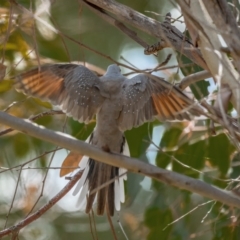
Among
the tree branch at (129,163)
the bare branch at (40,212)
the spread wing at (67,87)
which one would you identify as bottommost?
the tree branch at (129,163)

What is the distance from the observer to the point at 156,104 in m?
1.96

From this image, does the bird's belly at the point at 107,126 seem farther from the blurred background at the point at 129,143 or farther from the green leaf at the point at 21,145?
the green leaf at the point at 21,145

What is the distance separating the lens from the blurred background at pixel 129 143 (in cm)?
245

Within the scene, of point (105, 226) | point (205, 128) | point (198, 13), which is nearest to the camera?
point (198, 13)

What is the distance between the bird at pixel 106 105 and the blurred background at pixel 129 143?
195mm

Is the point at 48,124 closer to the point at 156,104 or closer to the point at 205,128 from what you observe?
the point at 205,128

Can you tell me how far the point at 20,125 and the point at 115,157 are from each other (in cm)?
21

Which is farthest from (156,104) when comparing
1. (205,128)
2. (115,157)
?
(115,157)

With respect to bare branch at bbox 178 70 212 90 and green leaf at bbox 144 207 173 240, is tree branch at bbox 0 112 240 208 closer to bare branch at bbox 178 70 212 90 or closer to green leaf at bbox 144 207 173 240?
bare branch at bbox 178 70 212 90

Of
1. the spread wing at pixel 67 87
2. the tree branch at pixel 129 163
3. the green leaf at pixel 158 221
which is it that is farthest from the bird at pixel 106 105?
the tree branch at pixel 129 163

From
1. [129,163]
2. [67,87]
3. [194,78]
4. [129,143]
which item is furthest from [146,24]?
[129,143]

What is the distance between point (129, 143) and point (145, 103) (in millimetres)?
542

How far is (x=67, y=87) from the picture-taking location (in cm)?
198

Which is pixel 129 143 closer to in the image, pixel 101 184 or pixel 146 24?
pixel 101 184
